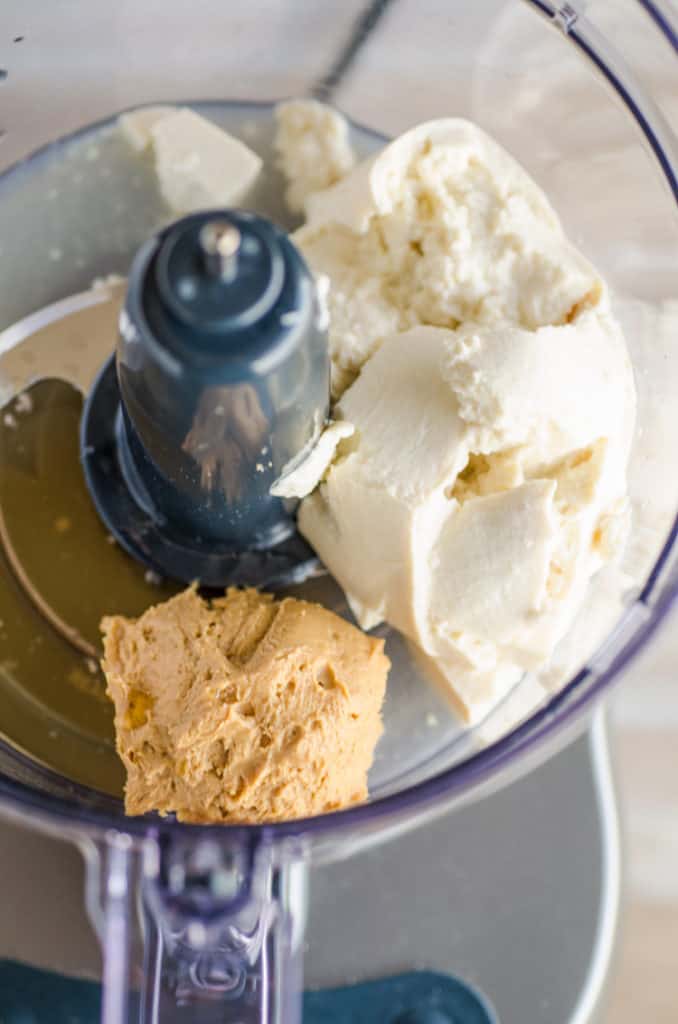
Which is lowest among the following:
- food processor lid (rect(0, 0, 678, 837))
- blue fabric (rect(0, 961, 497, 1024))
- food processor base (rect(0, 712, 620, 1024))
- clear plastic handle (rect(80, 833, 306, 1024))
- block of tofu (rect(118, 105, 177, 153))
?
blue fabric (rect(0, 961, 497, 1024))

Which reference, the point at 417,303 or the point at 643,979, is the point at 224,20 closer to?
the point at 417,303

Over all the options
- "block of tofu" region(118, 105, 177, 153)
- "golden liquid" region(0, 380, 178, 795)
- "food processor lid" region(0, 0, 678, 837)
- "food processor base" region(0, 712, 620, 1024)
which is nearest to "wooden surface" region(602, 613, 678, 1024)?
"food processor base" region(0, 712, 620, 1024)

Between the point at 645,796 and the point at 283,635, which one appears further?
the point at 645,796

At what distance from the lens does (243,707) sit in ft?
1.76

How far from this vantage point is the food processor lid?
48 cm

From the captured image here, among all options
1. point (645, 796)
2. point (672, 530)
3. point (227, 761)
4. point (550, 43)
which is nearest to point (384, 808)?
point (227, 761)

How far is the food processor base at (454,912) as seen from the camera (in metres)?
0.69

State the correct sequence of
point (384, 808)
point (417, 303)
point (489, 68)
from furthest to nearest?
point (489, 68) < point (417, 303) < point (384, 808)

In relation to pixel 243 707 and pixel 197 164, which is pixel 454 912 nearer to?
pixel 243 707

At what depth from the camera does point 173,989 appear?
22.6 inches

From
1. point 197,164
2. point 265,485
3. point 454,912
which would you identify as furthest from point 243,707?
point 197,164

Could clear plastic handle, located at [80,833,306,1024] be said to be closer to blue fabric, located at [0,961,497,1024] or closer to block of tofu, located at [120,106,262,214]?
blue fabric, located at [0,961,497,1024]

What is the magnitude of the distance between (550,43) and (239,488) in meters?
0.37

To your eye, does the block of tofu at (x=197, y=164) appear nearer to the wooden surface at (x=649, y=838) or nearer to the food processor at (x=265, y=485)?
the food processor at (x=265, y=485)
